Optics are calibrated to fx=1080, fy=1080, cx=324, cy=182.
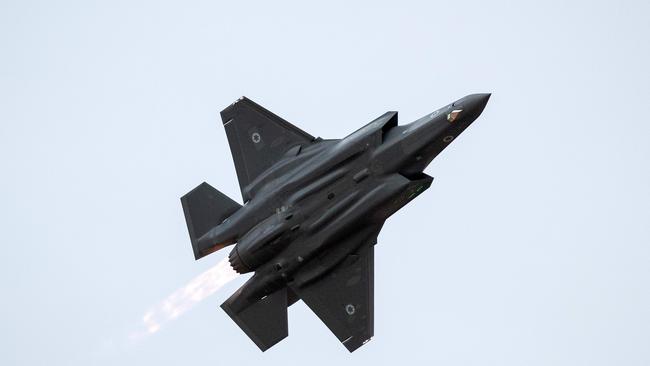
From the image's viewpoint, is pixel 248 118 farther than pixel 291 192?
Yes

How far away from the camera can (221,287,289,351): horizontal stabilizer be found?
157 ft

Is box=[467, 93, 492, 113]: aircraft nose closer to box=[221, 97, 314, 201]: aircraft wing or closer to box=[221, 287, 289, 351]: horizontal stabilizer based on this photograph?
box=[221, 97, 314, 201]: aircraft wing

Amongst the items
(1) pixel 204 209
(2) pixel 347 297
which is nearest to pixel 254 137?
(1) pixel 204 209

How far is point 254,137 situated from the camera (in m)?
50.2

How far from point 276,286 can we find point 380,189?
6544 mm

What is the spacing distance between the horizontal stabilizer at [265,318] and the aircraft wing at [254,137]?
4.75 meters

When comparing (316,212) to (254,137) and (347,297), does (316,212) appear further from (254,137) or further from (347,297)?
(254,137)

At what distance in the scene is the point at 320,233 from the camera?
46.2 meters

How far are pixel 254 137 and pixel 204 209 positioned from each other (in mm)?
4139

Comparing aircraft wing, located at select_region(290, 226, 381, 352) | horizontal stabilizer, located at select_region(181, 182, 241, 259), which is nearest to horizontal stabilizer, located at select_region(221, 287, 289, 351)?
aircraft wing, located at select_region(290, 226, 381, 352)

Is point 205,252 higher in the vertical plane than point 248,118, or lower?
lower

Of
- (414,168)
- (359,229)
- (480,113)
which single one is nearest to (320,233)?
(359,229)

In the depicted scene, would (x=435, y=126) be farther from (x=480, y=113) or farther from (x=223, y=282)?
(x=223, y=282)

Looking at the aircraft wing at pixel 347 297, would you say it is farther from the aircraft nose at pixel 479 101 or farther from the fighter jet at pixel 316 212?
the aircraft nose at pixel 479 101
